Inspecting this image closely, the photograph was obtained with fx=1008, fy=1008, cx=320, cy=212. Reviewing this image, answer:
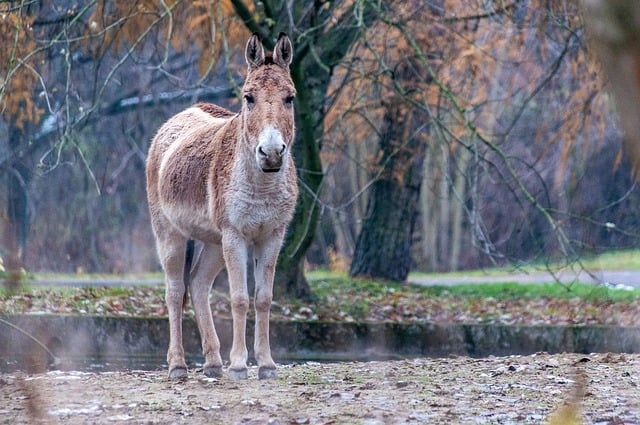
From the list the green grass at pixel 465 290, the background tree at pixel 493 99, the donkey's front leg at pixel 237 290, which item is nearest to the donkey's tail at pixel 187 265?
the donkey's front leg at pixel 237 290

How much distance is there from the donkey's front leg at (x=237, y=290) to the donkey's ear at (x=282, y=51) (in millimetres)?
1371

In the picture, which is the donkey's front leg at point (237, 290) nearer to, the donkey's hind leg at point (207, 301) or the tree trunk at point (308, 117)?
the donkey's hind leg at point (207, 301)

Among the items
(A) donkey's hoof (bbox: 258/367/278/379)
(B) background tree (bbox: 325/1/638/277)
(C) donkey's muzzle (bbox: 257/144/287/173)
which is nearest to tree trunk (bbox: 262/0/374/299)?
(B) background tree (bbox: 325/1/638/277)

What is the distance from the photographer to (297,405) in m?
6.18

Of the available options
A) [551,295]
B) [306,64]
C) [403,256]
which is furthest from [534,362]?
[403,256]

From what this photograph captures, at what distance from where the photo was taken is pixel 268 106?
727 centimetres

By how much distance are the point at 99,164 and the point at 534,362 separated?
2593cm

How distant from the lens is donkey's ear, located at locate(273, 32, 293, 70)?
770 centimetres

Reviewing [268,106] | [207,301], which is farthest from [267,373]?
[268,106]

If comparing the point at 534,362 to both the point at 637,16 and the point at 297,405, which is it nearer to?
the point at 297,405

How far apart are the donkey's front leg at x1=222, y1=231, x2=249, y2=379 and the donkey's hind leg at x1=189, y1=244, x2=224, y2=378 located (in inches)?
18.8

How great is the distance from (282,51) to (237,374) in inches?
97.8

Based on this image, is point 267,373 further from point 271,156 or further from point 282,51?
point 282,51

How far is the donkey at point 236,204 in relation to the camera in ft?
24.3
